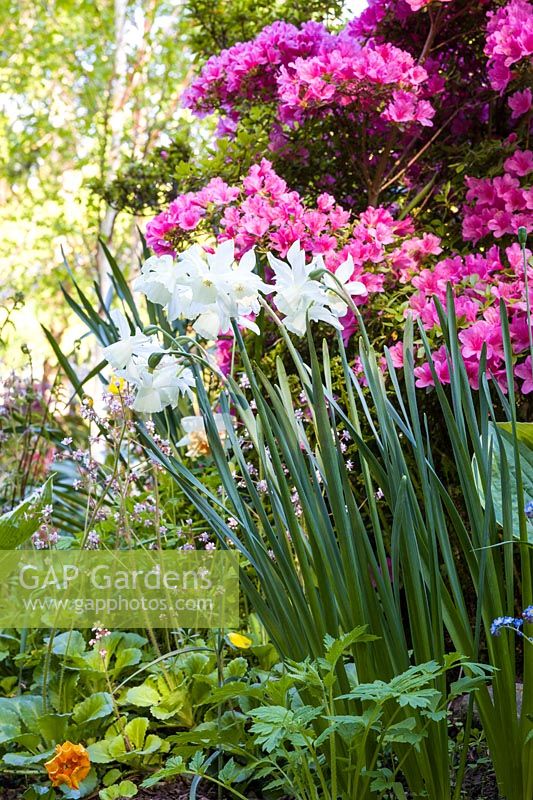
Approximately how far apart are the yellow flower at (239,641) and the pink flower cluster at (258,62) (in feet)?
5.33

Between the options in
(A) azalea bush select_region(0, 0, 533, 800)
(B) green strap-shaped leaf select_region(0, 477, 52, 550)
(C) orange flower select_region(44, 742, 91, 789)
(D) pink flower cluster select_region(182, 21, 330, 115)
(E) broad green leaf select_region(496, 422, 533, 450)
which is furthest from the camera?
(D) pink flower cluster select_region(182, 21, 330, 115)

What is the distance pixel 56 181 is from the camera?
31.6ft

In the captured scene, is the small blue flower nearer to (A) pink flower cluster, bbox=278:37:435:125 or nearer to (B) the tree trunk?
Result: (A) pink flower cluster, bbox=278:37:435:125

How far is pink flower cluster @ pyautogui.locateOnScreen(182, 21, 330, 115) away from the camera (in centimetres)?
236

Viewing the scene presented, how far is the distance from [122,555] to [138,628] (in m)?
0.25

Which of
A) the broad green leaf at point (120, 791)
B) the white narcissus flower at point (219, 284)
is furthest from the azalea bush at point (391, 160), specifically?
the broad green leaf at point (120, 791)

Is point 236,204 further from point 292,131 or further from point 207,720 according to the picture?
point 207,720

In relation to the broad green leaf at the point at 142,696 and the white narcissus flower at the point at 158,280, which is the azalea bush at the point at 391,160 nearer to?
the white narcissus flower at the point at 158,280

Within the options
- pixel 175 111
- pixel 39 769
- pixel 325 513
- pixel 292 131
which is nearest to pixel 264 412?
pixel 325 513

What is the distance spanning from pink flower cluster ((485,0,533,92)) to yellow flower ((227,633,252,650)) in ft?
4.89

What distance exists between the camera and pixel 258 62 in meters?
2.36

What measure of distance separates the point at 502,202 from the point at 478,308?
1.36 feet

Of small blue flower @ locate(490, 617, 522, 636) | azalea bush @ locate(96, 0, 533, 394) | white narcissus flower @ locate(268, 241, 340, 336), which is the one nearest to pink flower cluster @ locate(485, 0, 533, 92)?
azalea bush @ locate(96, 0, 533, 394)

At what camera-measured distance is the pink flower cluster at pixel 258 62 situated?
93.0 inches
